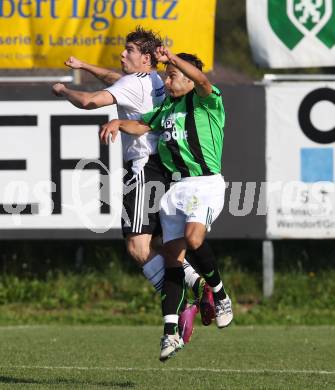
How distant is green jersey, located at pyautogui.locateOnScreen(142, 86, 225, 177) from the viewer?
8.73m

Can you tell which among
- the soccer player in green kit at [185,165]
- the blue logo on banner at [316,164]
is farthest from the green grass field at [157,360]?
the blue logo on banner at [316,164]

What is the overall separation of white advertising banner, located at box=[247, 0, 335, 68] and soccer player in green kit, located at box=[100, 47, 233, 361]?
5.04 m

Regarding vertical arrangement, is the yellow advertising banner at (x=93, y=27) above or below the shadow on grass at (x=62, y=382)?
above

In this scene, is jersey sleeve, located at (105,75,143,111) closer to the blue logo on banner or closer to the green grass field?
the green grass field

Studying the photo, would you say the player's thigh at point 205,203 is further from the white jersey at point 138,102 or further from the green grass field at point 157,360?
the green grass field at point 157,360

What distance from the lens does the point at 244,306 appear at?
14.2 m

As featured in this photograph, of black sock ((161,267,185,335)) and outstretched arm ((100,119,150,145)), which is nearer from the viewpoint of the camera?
outstretched arm ((100,119,150,145))

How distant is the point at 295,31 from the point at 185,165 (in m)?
5.36

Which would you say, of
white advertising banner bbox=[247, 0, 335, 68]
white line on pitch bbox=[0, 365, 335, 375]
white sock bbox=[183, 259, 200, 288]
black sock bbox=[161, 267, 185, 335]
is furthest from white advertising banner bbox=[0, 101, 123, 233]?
black sock bbox=[161, 267, 185, 335]

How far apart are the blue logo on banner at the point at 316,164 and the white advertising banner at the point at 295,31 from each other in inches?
44.5

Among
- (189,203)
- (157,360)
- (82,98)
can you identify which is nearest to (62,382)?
(189,203)

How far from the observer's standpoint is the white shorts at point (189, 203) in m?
8.76

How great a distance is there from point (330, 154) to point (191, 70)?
18.5 ft

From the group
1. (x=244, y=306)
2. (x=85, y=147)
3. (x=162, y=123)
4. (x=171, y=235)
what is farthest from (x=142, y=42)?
(x=244, y=306)
